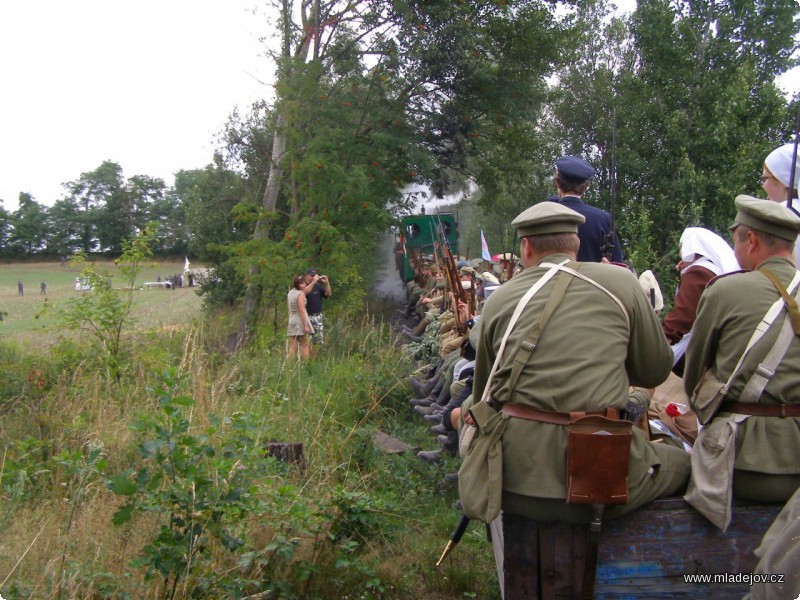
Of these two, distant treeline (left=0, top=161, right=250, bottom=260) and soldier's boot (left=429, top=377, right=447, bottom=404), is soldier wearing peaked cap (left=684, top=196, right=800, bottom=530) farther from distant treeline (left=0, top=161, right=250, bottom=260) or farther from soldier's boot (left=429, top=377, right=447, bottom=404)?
distant treeline (left=0, top=161, right=250, bottom=260)

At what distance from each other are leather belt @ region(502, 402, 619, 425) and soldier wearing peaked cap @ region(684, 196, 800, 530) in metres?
0.41

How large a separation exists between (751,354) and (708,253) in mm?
1666

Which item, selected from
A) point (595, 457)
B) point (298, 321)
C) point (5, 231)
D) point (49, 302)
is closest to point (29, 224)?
point (5, 231)

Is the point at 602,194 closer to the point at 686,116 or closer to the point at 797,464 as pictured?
the point at 686,116

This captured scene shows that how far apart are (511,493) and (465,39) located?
41.5 ft

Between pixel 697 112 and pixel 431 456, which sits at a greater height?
pixel 697 112

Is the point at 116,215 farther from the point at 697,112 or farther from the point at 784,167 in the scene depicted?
the point at 784,167

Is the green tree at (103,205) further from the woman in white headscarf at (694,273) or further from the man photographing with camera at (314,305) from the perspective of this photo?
the woman in white headscarf at (694,273)

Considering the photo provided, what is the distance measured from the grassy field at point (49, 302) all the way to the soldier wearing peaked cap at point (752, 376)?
7356mm

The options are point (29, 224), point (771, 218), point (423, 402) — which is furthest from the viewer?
point (29, 224)

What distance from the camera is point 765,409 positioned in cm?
266

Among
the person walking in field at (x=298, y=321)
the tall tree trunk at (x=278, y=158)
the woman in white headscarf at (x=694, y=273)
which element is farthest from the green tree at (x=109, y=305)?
the woman in white headscarf at (x=694, y=273)

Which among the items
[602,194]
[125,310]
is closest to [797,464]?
[125,310]

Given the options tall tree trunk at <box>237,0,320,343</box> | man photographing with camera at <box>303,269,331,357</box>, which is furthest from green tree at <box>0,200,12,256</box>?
man photographing with camera at <box>303,269,331,357</box>
